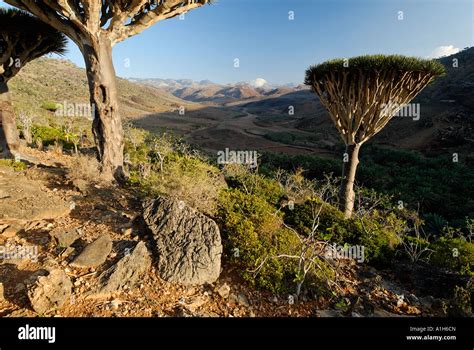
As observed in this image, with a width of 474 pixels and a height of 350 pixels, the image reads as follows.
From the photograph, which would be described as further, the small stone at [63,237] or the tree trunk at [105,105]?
the tree trunk at [105,105]

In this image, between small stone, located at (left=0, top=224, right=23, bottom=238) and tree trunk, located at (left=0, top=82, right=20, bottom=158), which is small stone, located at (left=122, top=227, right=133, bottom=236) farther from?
tree trunk, located at (left=0, top=82, right=20, bottom=158)

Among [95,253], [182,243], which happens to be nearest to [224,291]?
[182,243]

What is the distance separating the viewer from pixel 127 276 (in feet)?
10.7

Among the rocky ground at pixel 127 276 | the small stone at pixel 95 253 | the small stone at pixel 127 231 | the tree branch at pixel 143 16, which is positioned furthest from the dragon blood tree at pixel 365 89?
the small stone at pixel 95 253

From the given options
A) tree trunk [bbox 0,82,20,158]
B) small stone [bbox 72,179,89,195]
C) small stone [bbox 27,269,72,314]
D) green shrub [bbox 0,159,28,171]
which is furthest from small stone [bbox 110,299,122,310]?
tree trunk [bbox 0,82,20,158]

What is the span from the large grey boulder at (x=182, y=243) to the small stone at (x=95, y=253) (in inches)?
21.8

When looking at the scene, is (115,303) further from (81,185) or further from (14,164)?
(14,164)

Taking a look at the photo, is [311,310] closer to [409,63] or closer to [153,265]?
[153,265]

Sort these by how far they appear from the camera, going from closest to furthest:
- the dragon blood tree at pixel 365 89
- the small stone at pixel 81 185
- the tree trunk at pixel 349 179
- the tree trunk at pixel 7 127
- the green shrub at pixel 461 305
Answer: the green shrub at pixel 461 305, the small stone at pixel 81 185, the dragon blood tree at pixel 365 89, the tree trunk at pixel 349 179, the tree trunk at pixel 7 127

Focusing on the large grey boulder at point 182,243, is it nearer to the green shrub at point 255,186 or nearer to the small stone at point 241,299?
the small stone at point 241,299

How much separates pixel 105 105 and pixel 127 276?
12.2ft

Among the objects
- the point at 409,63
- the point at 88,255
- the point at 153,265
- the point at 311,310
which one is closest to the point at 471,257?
the point at 311,310

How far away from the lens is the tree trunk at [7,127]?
285 inches

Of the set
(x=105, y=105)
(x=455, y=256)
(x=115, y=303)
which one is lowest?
(x=455, y=256)
